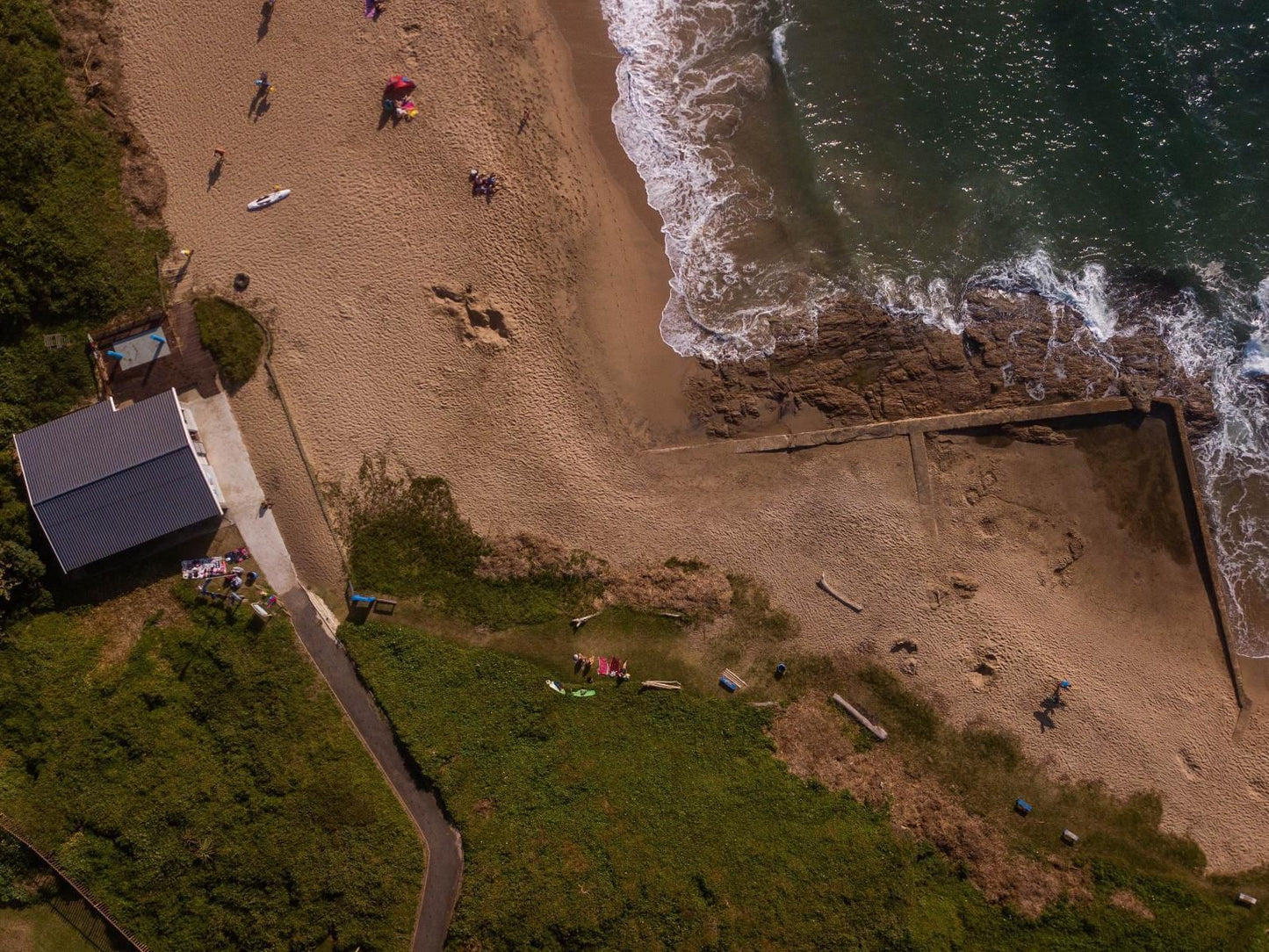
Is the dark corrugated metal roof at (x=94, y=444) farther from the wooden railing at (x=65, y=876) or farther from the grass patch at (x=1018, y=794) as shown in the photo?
the grass patch at (x=1018, y=794)

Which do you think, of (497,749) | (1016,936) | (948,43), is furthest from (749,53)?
(1016,936)

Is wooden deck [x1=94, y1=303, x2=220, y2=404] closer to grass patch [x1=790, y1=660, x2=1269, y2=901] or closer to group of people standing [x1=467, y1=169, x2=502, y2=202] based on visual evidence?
group of people standing [x1=467, y1=169, x2=502, y2=202]

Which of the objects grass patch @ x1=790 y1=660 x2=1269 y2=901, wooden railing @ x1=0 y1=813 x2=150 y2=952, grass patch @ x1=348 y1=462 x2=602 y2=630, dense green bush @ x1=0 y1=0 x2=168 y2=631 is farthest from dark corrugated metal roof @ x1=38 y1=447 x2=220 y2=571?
grass patch @ x1=790 y1=660 x2=1269 y2=901

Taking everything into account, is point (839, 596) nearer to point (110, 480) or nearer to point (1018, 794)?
point (1018, 794)

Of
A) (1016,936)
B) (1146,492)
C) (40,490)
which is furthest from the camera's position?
(1146,492)

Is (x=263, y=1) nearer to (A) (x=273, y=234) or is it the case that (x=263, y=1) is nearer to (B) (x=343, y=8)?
(B) (x=343, y=8)

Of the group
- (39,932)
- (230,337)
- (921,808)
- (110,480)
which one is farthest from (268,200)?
(921,808)
